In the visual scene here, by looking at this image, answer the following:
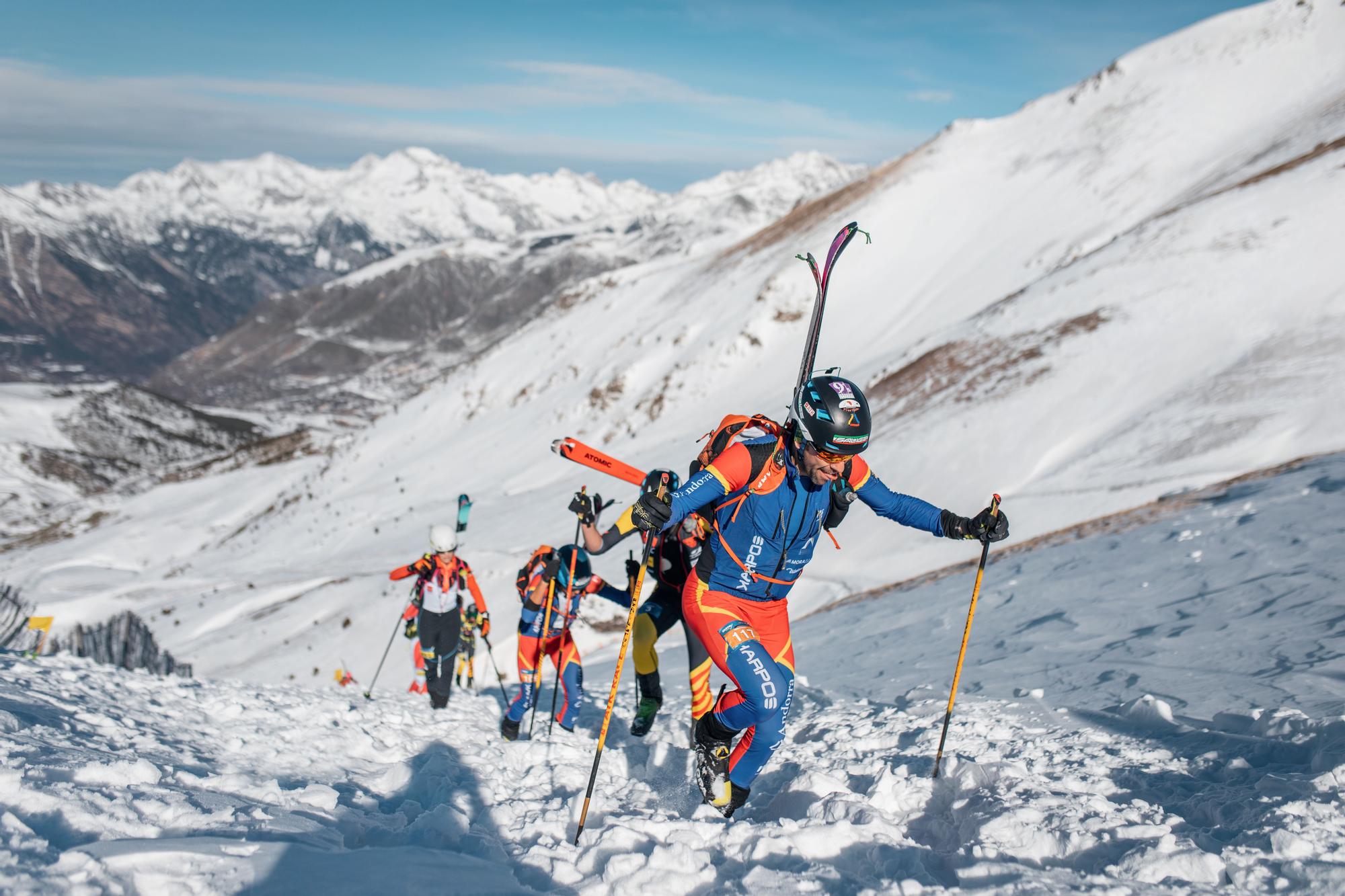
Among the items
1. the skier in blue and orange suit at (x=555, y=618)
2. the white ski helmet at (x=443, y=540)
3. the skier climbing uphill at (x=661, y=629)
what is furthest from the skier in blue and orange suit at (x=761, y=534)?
the white ski helmet at (x=443, y=540)

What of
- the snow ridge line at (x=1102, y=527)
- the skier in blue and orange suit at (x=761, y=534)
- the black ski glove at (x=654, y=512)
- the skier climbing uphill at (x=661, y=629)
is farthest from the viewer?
the snow ridge line at (x=1102, y=527)

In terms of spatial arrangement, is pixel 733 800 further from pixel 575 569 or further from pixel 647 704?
pixel 575 569

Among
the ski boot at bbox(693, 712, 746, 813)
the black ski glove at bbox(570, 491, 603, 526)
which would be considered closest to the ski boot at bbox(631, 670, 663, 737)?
the ski boot at bbox(693, 712, 746, 813)

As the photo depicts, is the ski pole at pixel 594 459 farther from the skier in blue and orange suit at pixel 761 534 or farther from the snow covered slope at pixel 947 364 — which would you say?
the snow covered slope at pixel 947 364

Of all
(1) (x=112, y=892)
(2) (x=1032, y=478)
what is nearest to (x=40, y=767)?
(1) (x=112, y=892)

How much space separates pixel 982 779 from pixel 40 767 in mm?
6070

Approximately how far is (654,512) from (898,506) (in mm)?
2101

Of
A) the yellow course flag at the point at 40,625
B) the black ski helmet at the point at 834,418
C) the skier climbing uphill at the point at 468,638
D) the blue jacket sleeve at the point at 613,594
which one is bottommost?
the skier climbing uphill at the point at 468,638

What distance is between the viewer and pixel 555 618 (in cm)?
1023

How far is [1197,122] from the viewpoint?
132ft

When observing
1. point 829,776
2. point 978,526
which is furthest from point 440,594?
point 978,526

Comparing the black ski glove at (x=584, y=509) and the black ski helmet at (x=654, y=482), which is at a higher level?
the black ski helmet at (x=654, y=482)

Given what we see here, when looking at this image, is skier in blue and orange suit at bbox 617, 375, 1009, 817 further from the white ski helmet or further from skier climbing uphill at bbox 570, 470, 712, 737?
the white ski helmet

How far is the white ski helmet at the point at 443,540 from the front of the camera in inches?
450
